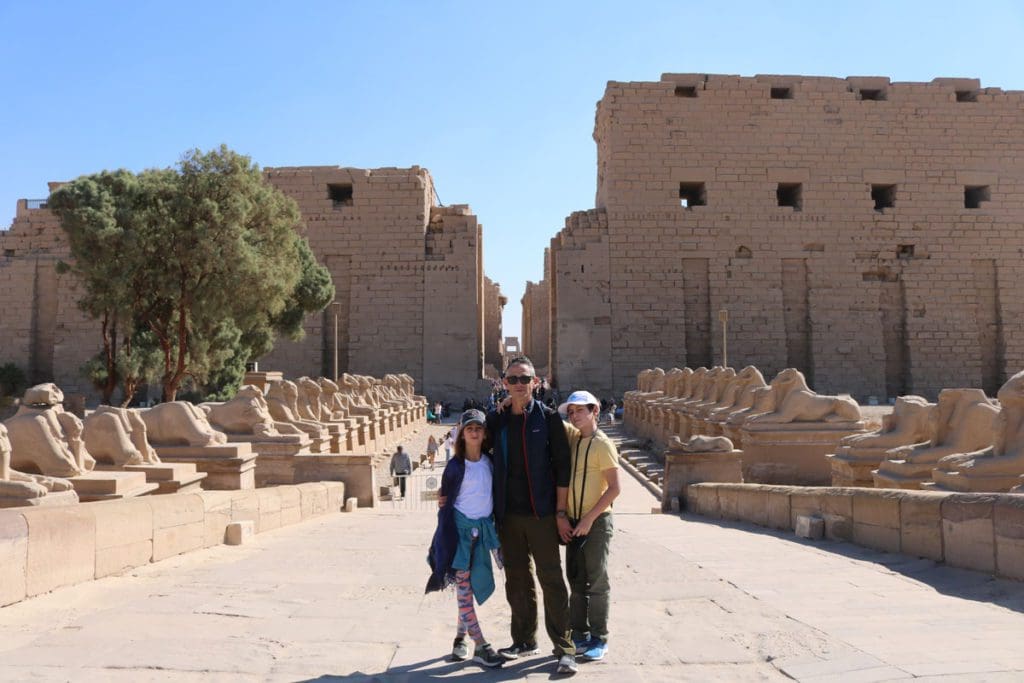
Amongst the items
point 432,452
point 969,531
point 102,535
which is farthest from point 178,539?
point 432,452

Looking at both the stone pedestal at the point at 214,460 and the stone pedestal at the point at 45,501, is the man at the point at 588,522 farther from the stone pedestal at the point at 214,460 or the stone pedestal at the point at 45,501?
the stone pedestal at the point at 214,460

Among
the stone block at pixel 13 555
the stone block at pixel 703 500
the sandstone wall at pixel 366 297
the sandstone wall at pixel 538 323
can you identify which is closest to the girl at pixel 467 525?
the stone block at pixel 13 555

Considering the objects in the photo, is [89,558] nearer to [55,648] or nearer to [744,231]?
[55,648]

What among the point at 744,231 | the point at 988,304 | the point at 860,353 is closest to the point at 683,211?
the point at 744,231

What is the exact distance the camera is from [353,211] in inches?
1024

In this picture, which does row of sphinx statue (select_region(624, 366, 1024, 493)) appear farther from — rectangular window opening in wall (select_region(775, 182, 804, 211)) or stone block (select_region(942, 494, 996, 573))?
rectangular window opening in wall (select_region(775, 182, 804, 211))

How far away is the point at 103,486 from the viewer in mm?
5148

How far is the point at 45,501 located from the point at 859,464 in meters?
6.46

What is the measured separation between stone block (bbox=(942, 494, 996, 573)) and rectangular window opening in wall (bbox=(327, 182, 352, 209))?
23.6 m

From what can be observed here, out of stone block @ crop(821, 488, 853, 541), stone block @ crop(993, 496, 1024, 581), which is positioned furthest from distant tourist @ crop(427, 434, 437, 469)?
stone block @ crop(993, 496, 1024, 581)

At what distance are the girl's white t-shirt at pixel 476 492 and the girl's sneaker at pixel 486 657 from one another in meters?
0.49

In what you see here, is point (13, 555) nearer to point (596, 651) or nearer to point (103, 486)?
point (103, 486)

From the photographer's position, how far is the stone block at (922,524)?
181 inches

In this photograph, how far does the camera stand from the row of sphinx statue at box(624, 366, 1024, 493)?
202 inches
